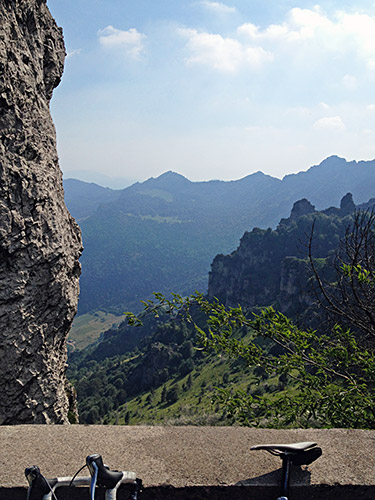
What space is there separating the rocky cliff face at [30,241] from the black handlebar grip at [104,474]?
12.8 ft

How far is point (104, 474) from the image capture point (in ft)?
7.80

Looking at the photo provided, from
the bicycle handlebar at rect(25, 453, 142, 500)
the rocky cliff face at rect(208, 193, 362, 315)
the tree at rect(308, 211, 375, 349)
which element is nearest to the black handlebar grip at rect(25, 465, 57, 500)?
the bicycle handlebar at rect(25, 453, 142, 500)

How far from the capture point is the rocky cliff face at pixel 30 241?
5.72 m

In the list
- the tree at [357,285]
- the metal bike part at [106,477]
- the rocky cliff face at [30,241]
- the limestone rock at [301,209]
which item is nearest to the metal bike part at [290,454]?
the metal bike part at [106,477]

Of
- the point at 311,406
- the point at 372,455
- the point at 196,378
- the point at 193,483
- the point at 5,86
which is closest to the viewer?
the point at 193,483

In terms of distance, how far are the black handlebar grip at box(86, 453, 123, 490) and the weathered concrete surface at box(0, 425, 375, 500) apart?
0.32 metres

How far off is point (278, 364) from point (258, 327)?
1.90ft

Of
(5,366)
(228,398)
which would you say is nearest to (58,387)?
(5,366)

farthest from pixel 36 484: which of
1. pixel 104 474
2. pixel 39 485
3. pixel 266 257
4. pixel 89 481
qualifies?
pixel 266 257

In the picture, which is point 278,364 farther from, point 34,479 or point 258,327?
point 34,479

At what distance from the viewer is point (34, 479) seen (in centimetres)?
236

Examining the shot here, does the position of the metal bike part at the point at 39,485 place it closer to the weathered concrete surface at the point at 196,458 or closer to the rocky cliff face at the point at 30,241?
the weathered concrete surface at the point at 196,458

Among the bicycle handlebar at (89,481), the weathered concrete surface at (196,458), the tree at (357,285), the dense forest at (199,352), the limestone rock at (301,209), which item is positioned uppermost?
the limestone rock at (301,209)

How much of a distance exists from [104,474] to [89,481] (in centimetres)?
18
